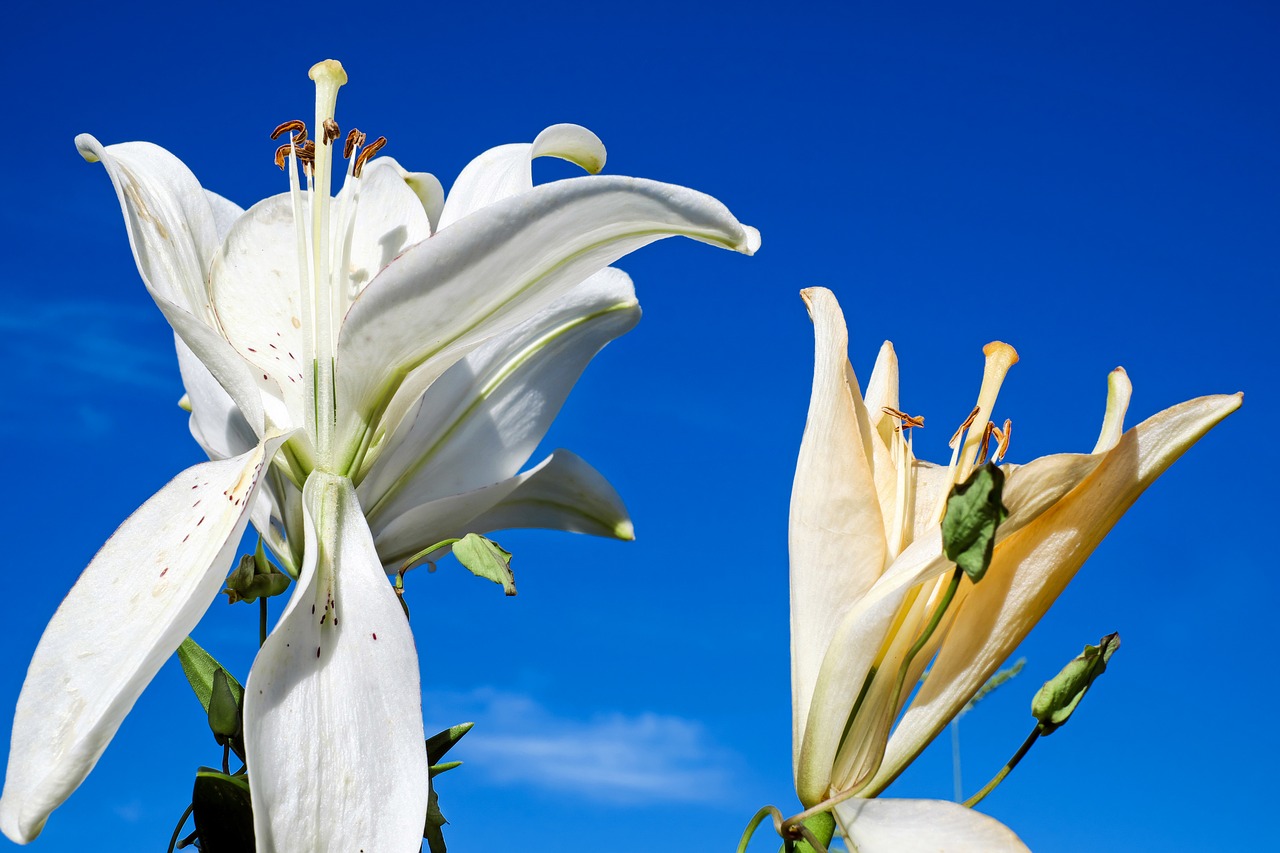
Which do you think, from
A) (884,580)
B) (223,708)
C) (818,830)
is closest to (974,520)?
(884,580)

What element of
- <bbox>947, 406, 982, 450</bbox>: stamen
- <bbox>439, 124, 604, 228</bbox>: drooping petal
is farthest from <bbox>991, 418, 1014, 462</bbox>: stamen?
<bbox>439, 124, 604, 228</bbox>: drooping petal

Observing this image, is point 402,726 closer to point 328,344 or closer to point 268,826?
point 268,826

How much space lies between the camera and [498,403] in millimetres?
1073

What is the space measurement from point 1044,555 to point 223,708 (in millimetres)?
548

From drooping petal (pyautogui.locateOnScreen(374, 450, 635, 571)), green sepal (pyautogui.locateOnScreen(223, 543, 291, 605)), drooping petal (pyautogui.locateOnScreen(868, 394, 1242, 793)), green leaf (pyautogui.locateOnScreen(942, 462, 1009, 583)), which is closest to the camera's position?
green leaf (pyautogui.locateOnScreen(942, 462, 1009, 583))

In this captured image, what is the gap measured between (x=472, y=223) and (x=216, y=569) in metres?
0.26

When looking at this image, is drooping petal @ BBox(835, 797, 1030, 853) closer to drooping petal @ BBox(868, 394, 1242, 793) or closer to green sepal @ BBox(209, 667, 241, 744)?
drooping petal @ BBox(868, 394, 1242, 793)

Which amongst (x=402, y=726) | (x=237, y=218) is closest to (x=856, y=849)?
(x=402, y=726)

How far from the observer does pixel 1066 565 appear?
824 mm

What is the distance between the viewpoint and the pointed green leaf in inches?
34.4

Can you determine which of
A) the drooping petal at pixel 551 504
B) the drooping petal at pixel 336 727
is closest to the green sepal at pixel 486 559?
the drooping petal at pixel 336 727

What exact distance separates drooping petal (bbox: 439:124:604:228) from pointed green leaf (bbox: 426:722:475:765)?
0.42 meters

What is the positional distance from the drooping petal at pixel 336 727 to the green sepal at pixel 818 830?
9.5 inches

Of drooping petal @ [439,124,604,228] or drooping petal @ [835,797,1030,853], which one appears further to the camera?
drooping petal @ [439,124,604,228]
